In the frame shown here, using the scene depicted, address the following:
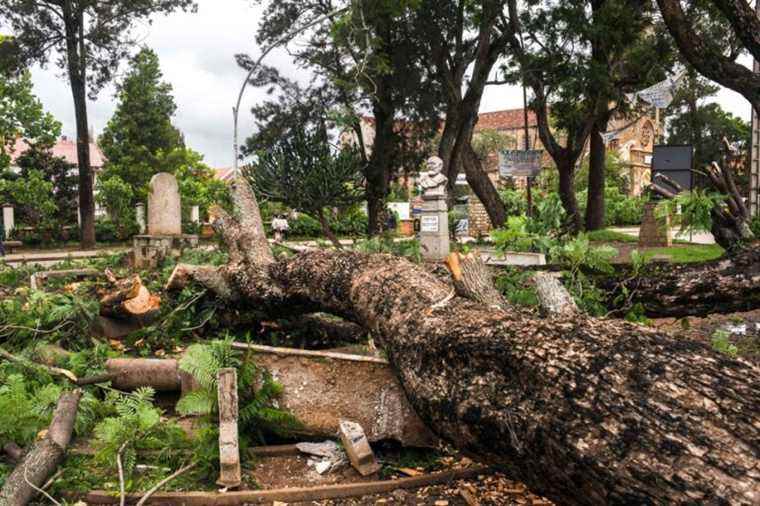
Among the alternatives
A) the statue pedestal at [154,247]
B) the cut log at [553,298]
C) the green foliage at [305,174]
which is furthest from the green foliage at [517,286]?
the green foliage at [305,174]

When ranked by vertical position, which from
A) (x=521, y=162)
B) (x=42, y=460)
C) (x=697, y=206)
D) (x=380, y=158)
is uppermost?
(x=380, y=158)

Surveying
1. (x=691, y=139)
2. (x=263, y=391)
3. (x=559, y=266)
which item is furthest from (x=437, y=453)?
(x=691, y=139)

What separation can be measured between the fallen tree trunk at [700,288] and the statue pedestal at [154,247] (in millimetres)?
7403

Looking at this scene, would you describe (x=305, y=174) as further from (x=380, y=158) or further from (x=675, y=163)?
(x=675, y=163)

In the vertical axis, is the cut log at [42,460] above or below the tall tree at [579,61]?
below

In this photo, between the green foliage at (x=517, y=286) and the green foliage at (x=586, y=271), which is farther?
the green foliage at (x=517, y=286)

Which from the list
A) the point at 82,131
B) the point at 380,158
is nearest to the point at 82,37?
the point at 82,131

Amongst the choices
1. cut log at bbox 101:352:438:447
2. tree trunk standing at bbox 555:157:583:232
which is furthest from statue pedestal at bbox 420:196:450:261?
cut log at bbox 101:352:438:447

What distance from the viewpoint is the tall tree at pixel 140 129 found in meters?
36.2

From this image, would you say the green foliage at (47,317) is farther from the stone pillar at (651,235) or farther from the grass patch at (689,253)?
the stone pillar at (651,235)

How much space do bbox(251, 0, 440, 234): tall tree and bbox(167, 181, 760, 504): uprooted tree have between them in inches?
573

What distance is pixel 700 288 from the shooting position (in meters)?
5.27

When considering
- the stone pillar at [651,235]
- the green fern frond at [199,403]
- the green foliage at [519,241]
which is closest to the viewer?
the green fern frond at [199,403]

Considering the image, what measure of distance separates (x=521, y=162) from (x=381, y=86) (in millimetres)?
4871
